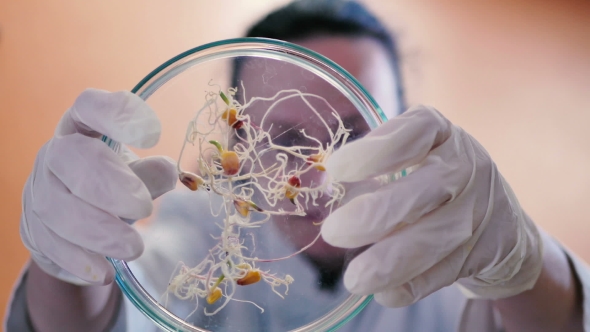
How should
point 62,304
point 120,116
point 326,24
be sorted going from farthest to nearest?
point 326,24 → point 62,304 → point 120,116

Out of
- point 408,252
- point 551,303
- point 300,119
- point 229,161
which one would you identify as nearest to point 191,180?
point 229,161

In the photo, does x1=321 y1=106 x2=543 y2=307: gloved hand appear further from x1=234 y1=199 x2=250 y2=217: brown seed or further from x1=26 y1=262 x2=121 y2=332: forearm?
x1=26 y1=262 x2=121 y2=332: forearm

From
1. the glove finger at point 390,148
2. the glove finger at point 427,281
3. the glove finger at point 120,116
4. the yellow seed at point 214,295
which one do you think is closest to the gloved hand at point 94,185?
the glove finger at point 120,116

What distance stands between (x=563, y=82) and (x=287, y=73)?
1.19 metres

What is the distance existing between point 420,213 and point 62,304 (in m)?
0.70

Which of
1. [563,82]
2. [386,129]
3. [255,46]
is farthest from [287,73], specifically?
[563,82]

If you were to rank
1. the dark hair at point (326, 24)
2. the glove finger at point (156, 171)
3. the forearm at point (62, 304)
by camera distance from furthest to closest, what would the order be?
the dark hair at point (326, 24), the forearm at point (62, 304), the glove finger at point (156, 171)

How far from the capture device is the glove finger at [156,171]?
568mm

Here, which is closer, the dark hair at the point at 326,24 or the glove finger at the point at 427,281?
the glove finger at the point at 427,281

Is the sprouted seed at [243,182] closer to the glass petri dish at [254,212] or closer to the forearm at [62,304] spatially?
the glass petri dish at [254,212]

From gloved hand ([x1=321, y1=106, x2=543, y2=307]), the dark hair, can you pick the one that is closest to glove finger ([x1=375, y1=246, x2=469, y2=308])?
gloved hand ([x1=321, y1=106, x2=543, y2=307])

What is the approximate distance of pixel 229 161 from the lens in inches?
19.9

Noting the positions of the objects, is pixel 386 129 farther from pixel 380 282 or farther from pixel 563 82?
pixel 563 82

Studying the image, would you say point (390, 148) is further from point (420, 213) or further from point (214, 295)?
point (214, 295)
